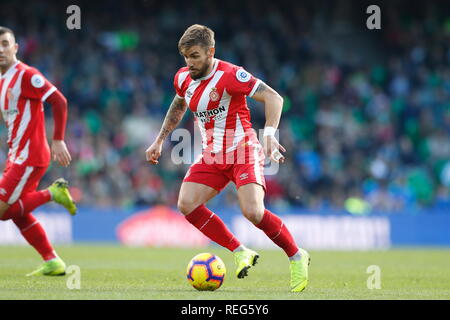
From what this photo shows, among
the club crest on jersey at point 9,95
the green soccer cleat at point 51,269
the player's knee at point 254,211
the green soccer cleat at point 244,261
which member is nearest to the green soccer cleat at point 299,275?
the green soccer cleat at point 244,261

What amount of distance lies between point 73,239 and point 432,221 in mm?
7607

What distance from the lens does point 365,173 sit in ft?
61.4

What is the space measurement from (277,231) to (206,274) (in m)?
0.76

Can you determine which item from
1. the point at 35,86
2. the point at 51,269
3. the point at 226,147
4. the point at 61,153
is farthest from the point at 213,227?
the point at 35,86

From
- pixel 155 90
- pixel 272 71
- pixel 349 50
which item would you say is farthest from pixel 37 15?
pixel 349 50

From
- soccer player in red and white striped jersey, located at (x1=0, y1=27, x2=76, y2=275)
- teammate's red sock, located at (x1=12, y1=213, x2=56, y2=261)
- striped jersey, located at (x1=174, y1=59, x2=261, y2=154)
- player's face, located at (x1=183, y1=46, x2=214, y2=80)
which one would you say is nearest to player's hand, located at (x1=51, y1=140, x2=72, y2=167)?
soccer player in red and white striped jersey, located at (x1=0, y1=27, x2=76, y2=275)

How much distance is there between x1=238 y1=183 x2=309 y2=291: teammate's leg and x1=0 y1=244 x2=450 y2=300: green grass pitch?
163 millimetres

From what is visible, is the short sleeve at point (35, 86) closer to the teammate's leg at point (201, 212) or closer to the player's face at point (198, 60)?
the player's face at point (198, 60)

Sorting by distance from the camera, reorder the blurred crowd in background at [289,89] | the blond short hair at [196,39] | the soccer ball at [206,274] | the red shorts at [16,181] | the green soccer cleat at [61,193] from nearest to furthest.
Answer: the soccer ball at [206,274], the blond short hair at [196,39], the red shorts at [16,181], the green soccer cleat at [61,193], the blurred crowd in background at [289,89]

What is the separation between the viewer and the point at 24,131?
8398 millimetres

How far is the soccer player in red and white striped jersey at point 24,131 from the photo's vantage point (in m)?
8.23

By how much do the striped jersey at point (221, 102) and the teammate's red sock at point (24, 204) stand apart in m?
2.06

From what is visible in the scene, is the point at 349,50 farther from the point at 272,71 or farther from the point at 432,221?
the point at 432,221

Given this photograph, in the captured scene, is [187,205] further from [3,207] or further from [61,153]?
[3,207]
